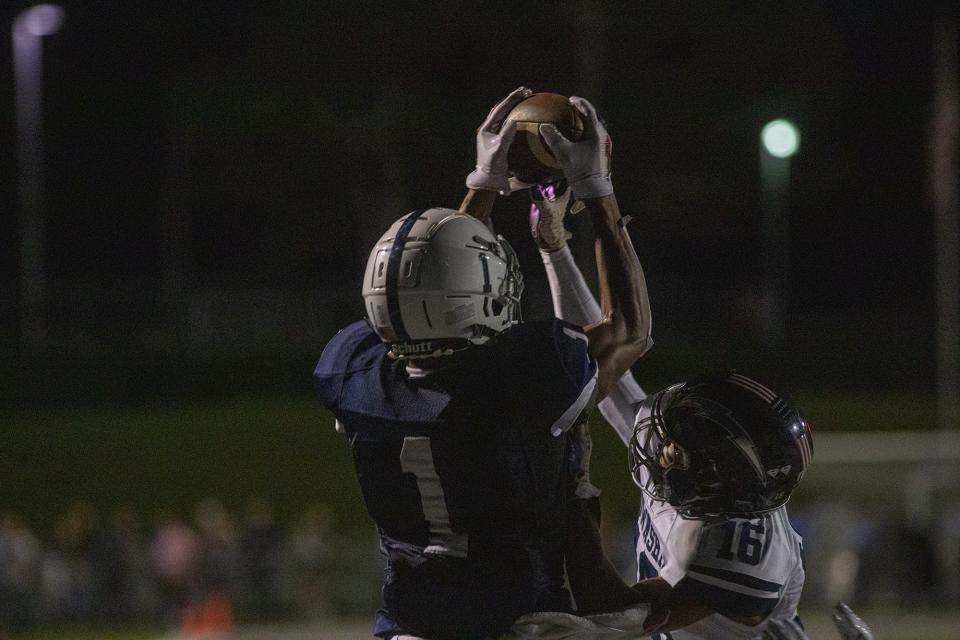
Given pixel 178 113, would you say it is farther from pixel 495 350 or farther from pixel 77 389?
pixel 495 350

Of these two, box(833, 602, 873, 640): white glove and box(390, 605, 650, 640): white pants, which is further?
box(833, 602, 873, 640): white glove

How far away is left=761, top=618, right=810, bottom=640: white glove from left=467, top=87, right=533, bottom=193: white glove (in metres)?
1.22

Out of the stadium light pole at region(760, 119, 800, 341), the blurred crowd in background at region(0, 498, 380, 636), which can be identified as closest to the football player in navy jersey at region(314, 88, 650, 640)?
the blurred crowd in background at region(0, 498, 380, 636)

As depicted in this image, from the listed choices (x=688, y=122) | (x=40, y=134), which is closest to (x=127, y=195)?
(x=40, y=134)

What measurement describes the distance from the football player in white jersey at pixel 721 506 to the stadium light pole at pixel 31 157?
20800mm

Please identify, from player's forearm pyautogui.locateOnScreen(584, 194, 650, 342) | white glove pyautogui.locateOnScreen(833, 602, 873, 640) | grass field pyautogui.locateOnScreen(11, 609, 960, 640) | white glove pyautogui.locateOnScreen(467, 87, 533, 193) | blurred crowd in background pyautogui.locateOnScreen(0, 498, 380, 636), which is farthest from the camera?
blurred crowd in background pyautogui.locateOnScreen(0, 498, 380, 636)

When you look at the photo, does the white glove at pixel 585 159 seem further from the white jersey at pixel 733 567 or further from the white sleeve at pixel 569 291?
the white jersey at pixel 733 567

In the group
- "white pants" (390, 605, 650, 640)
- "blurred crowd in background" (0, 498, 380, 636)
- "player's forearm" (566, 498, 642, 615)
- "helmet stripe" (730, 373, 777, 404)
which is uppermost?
"helmet stripe" (730, 373, 777, 404)

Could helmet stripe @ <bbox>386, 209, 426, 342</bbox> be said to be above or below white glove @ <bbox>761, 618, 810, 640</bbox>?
above

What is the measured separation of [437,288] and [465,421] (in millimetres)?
281

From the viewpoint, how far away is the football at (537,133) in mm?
3016

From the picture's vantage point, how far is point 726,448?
2920mm

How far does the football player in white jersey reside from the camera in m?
2.85

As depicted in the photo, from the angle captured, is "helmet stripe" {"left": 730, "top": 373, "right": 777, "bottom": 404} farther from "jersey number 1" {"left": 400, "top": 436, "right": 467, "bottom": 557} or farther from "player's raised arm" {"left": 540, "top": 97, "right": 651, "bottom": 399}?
"jersey number 1" {"left": 400, "top": 436, "right": 467, "bottom": 557}
